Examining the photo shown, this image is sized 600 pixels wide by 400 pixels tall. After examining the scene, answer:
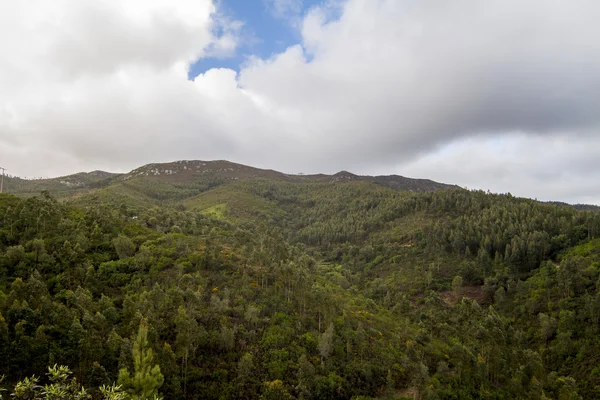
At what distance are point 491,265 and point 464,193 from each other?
71.7 meters

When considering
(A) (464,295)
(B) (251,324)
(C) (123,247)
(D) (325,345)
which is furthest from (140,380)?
(A) (464,295)

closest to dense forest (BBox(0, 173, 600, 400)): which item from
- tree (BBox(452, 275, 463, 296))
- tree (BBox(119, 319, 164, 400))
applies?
tree (BBox(119, 319, 164, 400))

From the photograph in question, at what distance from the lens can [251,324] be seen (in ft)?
147

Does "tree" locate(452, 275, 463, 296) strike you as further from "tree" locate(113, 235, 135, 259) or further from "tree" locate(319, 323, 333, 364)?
"tree" locate(113, 235, 135, 259)

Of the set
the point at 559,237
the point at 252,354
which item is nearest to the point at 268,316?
the point at 252,354

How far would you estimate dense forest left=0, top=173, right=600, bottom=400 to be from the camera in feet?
100

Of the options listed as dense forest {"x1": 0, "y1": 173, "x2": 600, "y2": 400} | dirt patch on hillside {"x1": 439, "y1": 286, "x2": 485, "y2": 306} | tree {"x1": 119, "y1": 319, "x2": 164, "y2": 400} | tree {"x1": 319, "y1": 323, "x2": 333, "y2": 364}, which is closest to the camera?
tree {"x1": 119, "y1": 319, "x2": 164, "y2": 400}

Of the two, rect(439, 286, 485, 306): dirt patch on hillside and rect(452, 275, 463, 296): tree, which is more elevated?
rect(452, 275, 463, 296): tree

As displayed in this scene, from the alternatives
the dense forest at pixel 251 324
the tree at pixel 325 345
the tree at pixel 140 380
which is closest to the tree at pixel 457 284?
the dense forest at pixel 251 324

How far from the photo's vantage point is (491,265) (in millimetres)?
101438

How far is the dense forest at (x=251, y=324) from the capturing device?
3050 cm

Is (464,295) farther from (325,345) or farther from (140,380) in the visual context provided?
(140,380)

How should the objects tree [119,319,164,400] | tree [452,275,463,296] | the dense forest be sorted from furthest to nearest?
1. tree [452,275,463,296]
2. the dense forest
3. tree [119,319,164,400]

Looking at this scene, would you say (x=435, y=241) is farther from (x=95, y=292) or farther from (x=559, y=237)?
(x=95, y=292)
